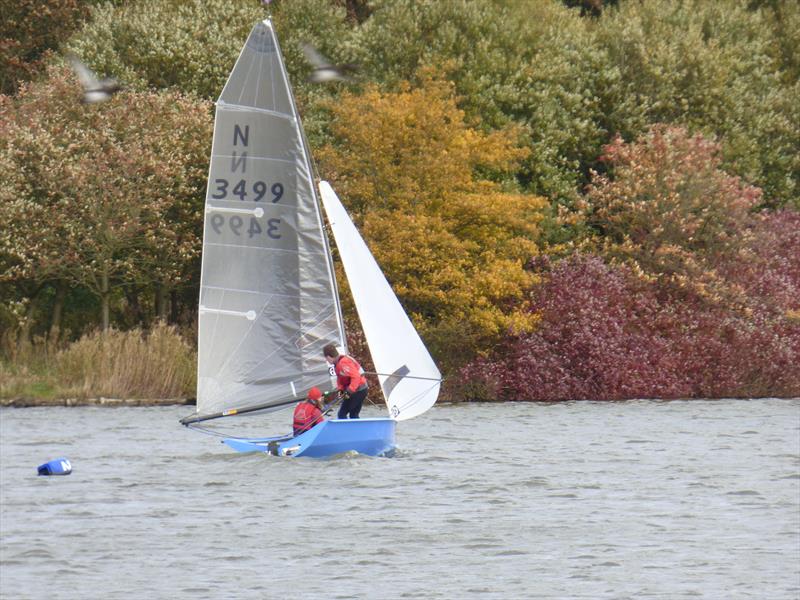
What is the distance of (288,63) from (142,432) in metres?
22.6

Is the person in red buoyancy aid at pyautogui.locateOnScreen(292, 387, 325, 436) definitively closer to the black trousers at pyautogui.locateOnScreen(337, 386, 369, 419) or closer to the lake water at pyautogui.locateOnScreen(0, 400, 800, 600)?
the black trousers at pyautogui.locateOnScreen(337, 386, 369, 419)

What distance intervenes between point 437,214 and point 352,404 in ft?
61.1

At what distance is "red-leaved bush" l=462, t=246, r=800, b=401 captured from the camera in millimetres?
46656

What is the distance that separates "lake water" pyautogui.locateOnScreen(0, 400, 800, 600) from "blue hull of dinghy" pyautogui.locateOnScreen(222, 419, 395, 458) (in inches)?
9.7

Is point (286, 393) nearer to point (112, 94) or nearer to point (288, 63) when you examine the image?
point (112, 94)

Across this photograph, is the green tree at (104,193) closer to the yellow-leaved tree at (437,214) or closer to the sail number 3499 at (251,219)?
the yellow-leaved tree at (437,214)

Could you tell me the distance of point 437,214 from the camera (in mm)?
46500

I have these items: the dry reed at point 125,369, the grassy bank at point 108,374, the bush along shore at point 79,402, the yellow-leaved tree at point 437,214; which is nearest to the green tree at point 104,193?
the grassy bank at point 108,374

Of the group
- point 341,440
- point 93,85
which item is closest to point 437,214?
point 93,85

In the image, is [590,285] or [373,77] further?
[373,77]

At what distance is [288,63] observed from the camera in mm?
54875

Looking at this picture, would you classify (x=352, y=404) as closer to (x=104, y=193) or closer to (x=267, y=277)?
Result: (x=267, y=277)

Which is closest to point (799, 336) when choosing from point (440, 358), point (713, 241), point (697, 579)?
point (713, 241)

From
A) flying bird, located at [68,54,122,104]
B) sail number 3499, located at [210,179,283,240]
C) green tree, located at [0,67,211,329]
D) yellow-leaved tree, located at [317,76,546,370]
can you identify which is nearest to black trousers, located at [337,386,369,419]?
sail number 3499, located at [210,179,283,240]
